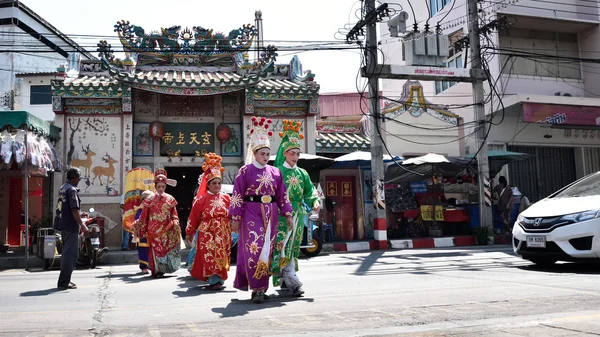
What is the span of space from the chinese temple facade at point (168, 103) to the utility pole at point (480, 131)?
15.8 feet

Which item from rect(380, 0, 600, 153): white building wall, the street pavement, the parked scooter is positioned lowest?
the street pavement

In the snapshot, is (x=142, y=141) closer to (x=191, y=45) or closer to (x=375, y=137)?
(x=191, y=45)

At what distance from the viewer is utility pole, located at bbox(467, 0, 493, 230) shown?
15.7 meters

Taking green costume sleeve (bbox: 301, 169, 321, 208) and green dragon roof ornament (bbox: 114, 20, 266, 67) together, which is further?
green dragon roof ornament (bbox: 114, 20, 266, 67)

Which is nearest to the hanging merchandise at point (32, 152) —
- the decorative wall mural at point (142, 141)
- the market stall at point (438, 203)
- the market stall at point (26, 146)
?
the market stall at point (26, 146)

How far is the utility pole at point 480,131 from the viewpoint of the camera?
51.6ft

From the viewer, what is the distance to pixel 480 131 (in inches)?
623

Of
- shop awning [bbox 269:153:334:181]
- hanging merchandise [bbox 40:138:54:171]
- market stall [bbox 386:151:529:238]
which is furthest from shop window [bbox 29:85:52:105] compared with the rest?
market stall [bbox 386:151:529:238]

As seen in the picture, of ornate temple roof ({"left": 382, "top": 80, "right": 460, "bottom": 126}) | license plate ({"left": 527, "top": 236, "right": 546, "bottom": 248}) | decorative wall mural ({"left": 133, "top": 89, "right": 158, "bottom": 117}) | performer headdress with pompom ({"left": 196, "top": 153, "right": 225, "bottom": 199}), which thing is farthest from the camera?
ornate temple roof ({"left": 382, "top": 80, "right": 460, "bottom": 126})

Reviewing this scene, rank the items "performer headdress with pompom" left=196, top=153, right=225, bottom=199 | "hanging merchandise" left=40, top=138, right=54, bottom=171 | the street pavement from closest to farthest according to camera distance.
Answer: the street pavement → "performer headdress with pompom" left=196, top=153, right=225, bottom=199 → "hanging merchandise" left=40, top=138, right=54, bottom=171

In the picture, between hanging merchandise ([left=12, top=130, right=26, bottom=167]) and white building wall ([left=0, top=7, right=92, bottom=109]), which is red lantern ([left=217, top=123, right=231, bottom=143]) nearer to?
hanging merchandise ([left=12, top=130, right=26, bottom=167])

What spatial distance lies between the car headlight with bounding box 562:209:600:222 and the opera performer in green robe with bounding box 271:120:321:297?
3.49 m

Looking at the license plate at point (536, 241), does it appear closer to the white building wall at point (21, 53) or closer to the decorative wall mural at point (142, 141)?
the decorative wall mural at point (142, 141)

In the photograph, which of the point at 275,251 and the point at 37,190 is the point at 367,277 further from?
the point at 37,190
